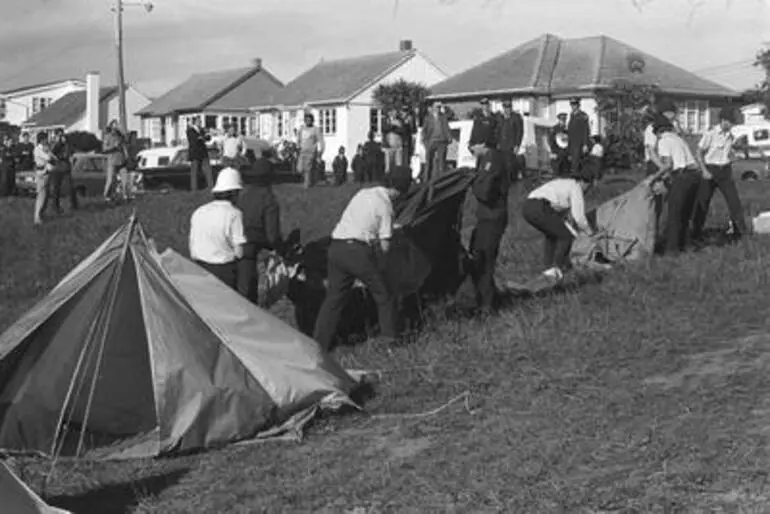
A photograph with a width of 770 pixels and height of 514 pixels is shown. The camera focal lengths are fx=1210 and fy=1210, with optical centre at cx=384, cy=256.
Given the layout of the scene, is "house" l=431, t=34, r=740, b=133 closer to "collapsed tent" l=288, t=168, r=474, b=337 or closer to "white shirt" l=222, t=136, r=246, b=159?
"white shirt" l=222, t=136, r=246, b=159

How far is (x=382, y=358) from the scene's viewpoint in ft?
32.3

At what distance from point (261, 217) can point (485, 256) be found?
2188 mm

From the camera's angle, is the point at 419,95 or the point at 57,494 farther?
the point at 419,95

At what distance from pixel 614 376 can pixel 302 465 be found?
95.6 inches

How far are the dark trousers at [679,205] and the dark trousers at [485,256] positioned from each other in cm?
281

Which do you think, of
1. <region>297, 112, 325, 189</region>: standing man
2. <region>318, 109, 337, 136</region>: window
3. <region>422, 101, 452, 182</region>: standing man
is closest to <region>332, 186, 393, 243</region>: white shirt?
<region>422, 101, 452, 182</region>: standing man

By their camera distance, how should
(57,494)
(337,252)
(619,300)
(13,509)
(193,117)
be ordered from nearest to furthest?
(13,509) < (57,494) < (337,252) < (619,300) < (193,117)

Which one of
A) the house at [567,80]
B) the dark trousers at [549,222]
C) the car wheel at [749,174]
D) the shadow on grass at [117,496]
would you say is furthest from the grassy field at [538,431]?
the house at [567,80]

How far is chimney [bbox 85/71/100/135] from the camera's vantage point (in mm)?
76688

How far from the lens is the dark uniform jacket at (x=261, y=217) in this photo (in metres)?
10.4

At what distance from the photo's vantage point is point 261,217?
10453mm

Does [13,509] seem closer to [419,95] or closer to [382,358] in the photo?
[382,358]

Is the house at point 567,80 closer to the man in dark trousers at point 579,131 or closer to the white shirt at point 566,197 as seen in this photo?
the man in dark trousers at point 579,131

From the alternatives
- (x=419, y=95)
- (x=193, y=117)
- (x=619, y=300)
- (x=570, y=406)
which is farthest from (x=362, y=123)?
(x=570, y=406)
